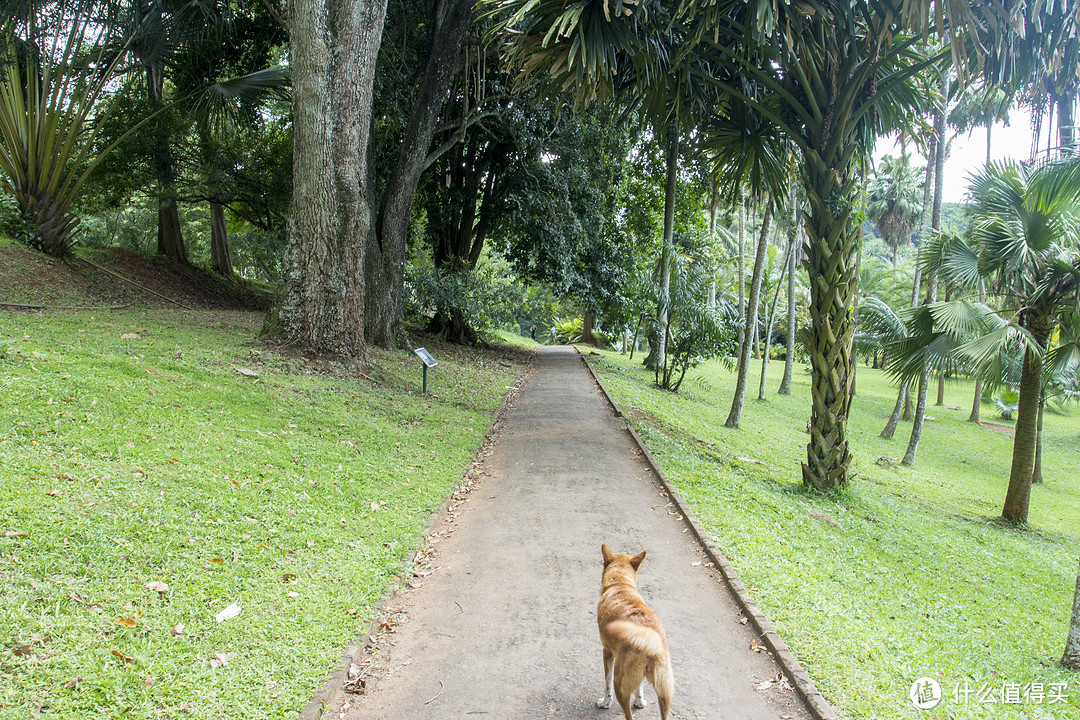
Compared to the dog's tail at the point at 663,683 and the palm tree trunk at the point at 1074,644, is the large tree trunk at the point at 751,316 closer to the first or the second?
the palm tree trunk at the point at 1074,644

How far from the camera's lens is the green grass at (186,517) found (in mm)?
3082

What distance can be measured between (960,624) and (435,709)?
438 centimetres

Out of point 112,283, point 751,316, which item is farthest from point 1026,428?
point 112,283

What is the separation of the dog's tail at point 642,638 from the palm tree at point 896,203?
114ft

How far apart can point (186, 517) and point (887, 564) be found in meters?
6.32

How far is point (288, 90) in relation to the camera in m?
14.5

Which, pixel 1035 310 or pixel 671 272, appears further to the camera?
pixel 671 272

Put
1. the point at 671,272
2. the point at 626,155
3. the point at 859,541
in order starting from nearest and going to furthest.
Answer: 1. the point at 859,541
2. the point at 671,272
3. the point at 626,155

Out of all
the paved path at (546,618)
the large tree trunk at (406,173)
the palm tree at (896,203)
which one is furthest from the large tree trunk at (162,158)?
the palm tree at (896,203)

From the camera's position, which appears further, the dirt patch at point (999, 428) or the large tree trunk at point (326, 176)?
the dirt patch at point (999, 428)

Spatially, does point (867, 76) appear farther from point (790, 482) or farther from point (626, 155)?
point (626, 155)

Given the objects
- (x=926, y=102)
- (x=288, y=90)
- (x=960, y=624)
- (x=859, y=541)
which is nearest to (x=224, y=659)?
(x=960, y=624)

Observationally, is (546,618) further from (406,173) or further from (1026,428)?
(406,173)

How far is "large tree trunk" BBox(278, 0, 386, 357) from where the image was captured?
976cm
